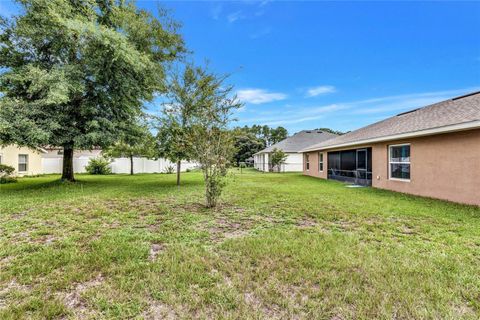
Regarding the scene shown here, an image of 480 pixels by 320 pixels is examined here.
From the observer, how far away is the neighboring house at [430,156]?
22.5 ft

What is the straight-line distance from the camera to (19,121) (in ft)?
29.3

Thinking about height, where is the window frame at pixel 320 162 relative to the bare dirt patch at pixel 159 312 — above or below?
above

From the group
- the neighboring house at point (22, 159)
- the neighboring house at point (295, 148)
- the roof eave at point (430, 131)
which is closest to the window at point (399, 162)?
the roof eave at point (430, 131)

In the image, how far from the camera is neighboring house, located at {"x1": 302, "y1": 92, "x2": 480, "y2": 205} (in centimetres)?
684

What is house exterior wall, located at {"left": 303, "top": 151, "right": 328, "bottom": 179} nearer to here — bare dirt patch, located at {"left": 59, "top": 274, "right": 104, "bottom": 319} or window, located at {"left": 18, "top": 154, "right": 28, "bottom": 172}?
bare dirt patch, located at {"left": 59, "top": 274, "right": 104, "bottom": 319}

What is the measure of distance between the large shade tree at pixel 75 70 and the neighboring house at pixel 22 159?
25.8 ft

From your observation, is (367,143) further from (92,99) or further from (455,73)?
(92,99)

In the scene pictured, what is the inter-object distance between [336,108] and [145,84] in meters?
20.6

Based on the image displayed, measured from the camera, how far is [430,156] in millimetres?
8180

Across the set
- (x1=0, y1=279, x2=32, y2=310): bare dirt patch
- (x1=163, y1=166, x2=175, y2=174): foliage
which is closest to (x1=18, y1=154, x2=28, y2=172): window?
(x1=163, y1=166, x2=175, y2=174): foliage

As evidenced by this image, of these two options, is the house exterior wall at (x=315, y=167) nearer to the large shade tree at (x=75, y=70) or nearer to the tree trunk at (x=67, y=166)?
the large shade tree at (x=75, y=70)

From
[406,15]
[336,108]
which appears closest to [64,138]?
[406,15]

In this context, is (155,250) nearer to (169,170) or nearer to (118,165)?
(169,170)

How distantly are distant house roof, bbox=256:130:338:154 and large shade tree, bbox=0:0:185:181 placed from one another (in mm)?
17345
